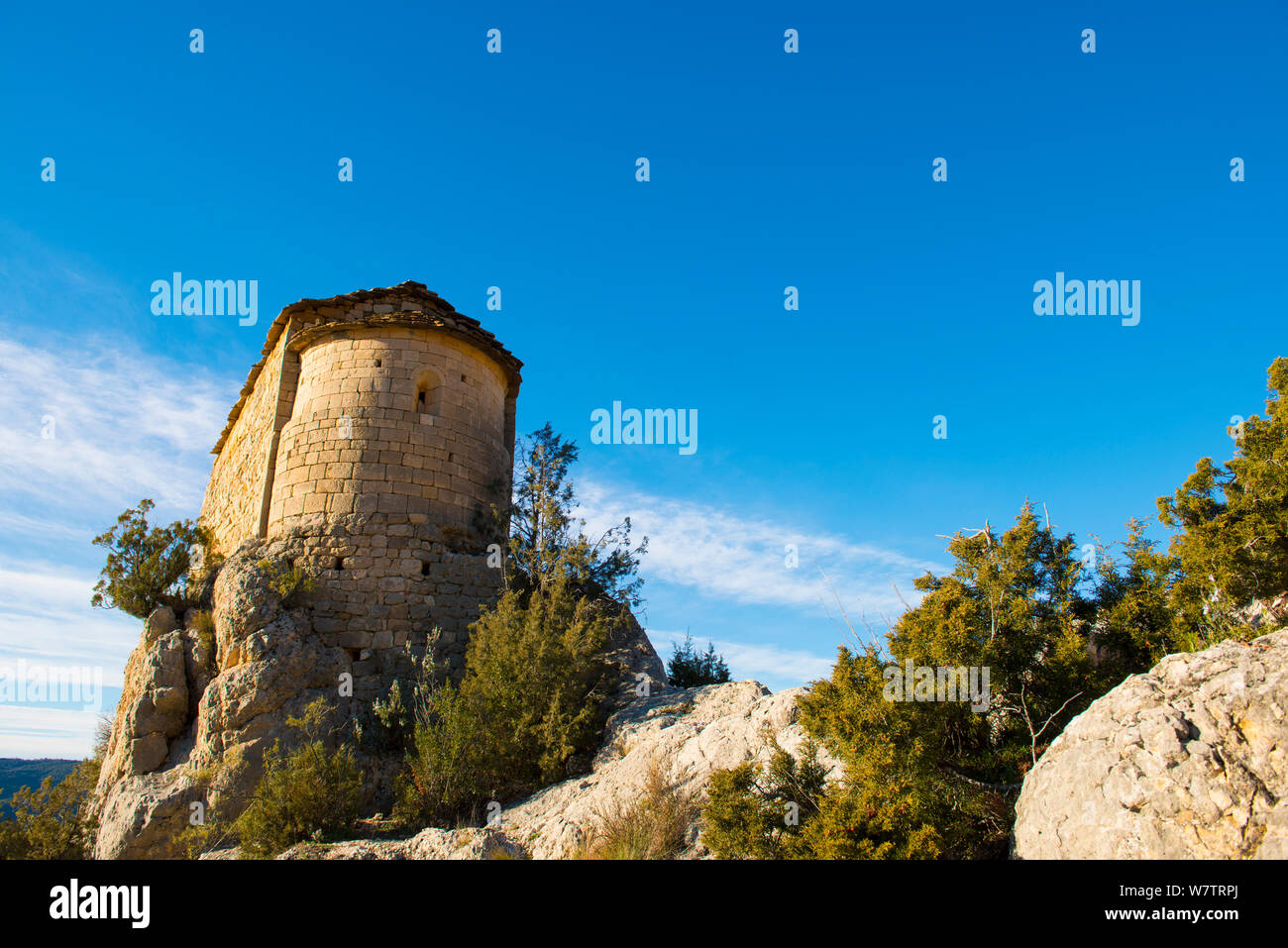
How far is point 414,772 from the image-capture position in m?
11.1

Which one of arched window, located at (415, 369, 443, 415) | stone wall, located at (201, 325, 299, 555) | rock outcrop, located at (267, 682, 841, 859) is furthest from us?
stone wall, located at (201, 325, 299, 555)

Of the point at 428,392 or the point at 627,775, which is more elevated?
the point at 428,392

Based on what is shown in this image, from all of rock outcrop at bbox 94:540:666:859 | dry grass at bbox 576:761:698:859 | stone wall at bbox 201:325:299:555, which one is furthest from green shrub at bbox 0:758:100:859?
dry grass at bbox 576:761:698:859

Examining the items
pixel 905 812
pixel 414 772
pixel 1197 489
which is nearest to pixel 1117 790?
pixel 905 812

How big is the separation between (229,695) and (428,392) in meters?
6.50

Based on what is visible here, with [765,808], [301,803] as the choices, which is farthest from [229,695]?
[765,808]

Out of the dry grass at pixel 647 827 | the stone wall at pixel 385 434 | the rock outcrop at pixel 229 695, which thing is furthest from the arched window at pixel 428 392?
the dry grass at pixel 647 827

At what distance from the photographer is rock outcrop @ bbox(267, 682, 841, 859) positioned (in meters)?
8.30

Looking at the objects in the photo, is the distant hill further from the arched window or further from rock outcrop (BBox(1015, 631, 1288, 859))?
rock outcrop (BBox(1015, 631, 1288, 859))

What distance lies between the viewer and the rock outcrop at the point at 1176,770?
204 inches

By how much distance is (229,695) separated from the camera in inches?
475

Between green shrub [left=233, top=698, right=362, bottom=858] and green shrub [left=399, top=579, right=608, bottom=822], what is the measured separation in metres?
0.85

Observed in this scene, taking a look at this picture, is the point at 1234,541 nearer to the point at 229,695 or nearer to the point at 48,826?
the point at 229,695

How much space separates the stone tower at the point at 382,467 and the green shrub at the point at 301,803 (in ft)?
9.28
